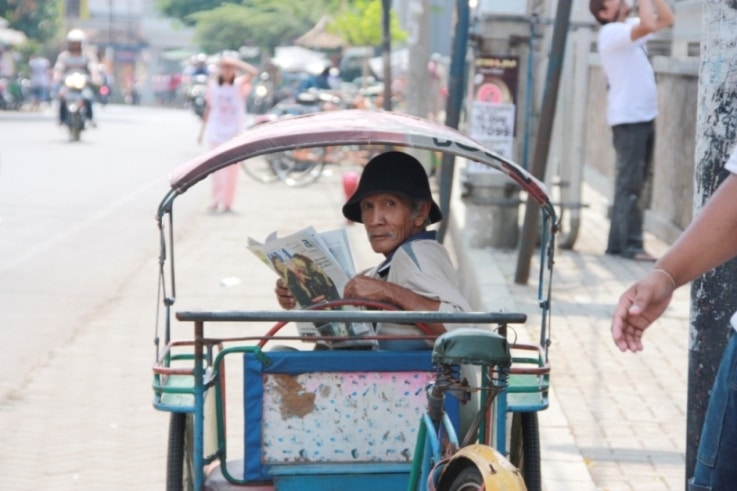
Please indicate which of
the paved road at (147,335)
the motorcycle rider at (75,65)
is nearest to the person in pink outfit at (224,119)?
the paved road at (147,335)

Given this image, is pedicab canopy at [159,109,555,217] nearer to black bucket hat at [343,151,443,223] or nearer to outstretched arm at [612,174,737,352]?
black bucket hat at [343,151,443,223]

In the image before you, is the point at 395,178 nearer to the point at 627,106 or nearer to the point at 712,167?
the point at 712,167

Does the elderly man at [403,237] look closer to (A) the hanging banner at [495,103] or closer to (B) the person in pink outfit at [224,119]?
(A) the hanging banner at [495,103]

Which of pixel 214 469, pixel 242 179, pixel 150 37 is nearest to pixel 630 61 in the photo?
pixel 214 469

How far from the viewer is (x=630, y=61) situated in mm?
11602

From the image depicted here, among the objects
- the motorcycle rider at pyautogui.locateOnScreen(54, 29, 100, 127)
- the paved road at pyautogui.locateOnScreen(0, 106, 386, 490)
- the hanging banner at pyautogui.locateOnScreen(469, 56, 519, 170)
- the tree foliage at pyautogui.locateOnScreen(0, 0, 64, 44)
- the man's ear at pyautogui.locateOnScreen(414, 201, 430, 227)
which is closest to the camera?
the man's ear at pyautogui.locateOnScreen(414, 201, 430, 227)

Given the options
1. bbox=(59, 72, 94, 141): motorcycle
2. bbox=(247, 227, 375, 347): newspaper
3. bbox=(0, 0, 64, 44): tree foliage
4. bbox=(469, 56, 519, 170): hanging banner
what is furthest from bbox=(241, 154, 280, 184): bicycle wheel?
bbox=(0, 0, 64, 44): tree foliage

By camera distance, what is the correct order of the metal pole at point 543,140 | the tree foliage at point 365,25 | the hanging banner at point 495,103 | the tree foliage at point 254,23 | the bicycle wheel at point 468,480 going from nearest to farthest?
1. the bicycle wheel at point 468,480
2. the metal pole at point 543,140
3. the hanging banner at point 495,103
4. the tree foliage at point 365,25
5. the tree foliage at point 254,23

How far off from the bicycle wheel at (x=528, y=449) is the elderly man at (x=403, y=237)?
17.0 inches

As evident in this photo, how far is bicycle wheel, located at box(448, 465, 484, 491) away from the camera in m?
3.44

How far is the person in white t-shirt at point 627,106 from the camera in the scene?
11.3 m

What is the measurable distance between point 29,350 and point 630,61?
17.3 feet

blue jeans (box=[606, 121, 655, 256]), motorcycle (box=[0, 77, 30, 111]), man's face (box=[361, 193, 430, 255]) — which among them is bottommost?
motorcycle (box=[0, 77, 30, 111])

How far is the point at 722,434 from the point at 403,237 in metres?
2.33
